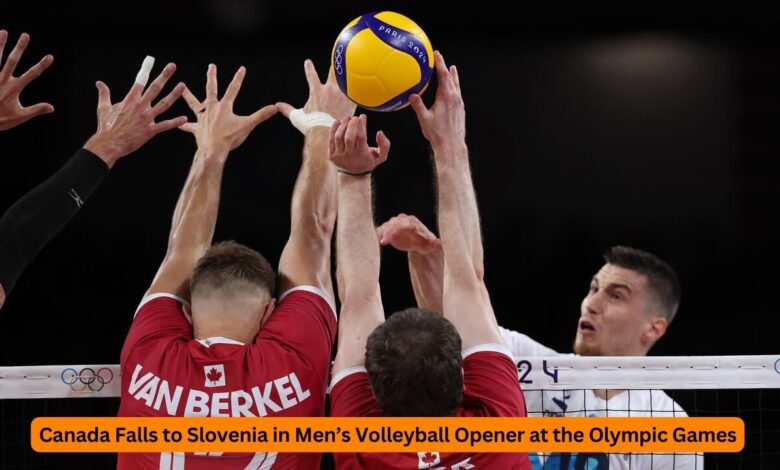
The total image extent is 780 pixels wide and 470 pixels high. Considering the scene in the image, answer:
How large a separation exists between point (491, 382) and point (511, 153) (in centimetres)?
670

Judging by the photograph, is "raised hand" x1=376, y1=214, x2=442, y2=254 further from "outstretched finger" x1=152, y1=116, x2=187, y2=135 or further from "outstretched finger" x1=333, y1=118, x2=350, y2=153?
"outstretched finger" x1=152, y1=116, x2=187, y2=135

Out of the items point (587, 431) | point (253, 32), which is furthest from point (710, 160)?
point (587, 431)

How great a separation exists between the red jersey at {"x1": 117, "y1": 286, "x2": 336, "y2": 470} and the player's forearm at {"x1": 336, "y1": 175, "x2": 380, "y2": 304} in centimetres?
20

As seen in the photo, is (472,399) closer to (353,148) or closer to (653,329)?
(353,148)

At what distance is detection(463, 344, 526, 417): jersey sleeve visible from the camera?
2730 mm

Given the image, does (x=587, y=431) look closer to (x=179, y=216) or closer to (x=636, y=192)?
(x=179, y=216)

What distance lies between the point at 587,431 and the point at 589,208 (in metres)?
6.05

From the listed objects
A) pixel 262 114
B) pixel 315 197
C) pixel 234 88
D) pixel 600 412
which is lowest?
pixel 600 412

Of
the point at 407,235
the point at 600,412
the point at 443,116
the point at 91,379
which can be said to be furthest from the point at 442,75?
the point at 600,412

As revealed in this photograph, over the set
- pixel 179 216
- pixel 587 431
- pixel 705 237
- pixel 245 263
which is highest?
pixel 705 237

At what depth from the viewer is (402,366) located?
255 cm

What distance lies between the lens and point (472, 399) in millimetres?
2756

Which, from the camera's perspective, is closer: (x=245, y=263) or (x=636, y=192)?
(x=245, y=263)

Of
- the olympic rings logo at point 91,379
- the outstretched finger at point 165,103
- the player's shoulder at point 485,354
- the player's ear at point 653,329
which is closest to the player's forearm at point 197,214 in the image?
the outstretched finger at point 165,103
